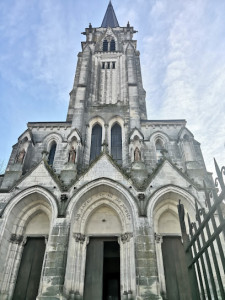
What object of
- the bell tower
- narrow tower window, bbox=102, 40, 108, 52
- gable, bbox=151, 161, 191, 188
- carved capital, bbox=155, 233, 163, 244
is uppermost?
narrow tower window, bbox=102, 40, 108, 52

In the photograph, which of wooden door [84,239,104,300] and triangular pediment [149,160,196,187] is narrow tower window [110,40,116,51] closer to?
triangular pediment [149,160,196,187]

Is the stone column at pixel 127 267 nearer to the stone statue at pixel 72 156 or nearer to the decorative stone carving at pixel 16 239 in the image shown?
the decorative stone carving at pixel 16 239

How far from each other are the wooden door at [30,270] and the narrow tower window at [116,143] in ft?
20.5

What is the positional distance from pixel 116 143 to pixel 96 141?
133cm

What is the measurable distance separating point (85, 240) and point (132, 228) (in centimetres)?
222

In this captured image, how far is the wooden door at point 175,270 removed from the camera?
32.0 ft

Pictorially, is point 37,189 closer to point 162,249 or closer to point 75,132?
point 75,132

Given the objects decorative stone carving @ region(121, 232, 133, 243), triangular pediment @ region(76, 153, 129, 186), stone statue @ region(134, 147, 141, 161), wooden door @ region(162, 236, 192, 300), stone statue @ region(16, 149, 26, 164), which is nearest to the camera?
wooden door @ region(162, 236, 192, 300)

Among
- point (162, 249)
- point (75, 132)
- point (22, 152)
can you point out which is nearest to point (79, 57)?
point (75, 132)

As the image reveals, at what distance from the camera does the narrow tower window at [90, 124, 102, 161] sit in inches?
595

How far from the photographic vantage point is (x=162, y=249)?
35.7 ft

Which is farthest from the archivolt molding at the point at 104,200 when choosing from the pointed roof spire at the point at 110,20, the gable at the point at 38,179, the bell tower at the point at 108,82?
the pointed roof spire at the point at 110,20

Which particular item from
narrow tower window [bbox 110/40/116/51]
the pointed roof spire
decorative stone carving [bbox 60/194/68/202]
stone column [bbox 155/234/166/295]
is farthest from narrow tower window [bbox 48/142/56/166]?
the pointed roof spire

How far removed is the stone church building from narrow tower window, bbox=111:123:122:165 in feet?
0.22
